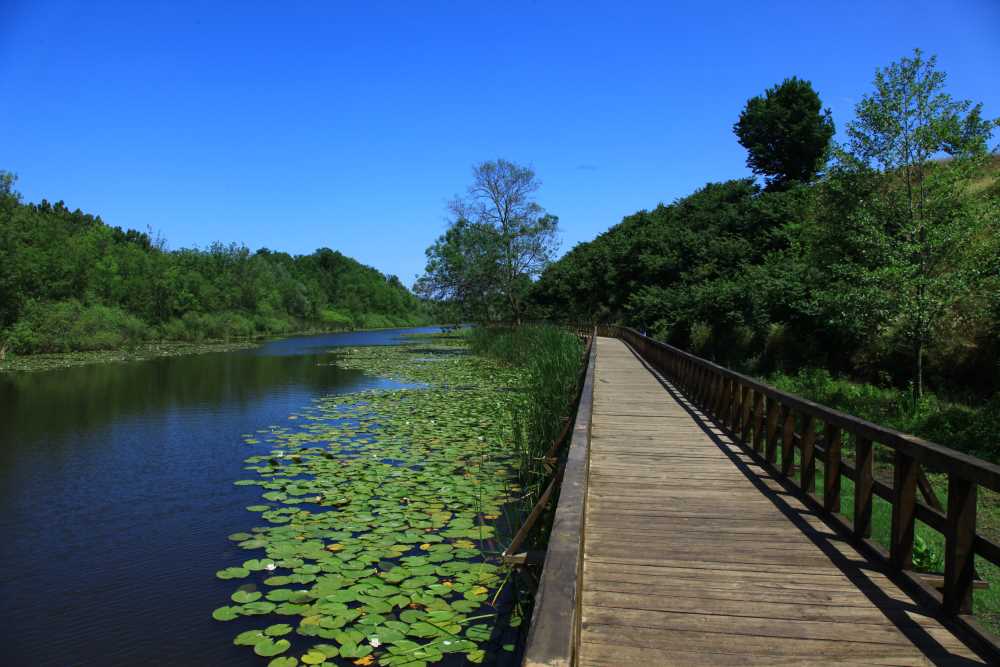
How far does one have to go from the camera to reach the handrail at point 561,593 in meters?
1.82

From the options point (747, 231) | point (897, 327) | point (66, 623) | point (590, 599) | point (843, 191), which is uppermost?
point (747, 231)

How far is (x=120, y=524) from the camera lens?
24.5ft

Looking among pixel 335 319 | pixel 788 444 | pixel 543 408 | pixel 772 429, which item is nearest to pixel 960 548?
pixel 788 444

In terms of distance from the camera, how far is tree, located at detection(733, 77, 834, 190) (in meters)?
44.3

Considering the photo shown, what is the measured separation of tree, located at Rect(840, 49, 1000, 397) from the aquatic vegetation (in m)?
8.91

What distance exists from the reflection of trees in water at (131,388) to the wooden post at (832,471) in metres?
13.8

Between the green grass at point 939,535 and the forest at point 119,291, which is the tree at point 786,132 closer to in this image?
the forest at point 119,291

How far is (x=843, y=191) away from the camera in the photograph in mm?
13945

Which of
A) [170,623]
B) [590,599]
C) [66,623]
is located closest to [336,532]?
[170,623]

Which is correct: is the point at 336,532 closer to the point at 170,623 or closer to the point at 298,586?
the point at 298,586

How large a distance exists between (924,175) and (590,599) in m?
14.2

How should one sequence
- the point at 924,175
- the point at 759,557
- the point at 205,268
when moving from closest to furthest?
the point at 759,557
the point at 924,175
the point at 205,268

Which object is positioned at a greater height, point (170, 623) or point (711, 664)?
point (711, 664)

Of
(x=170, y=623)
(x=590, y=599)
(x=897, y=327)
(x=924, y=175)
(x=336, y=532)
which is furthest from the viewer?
(x=897, y=327)
